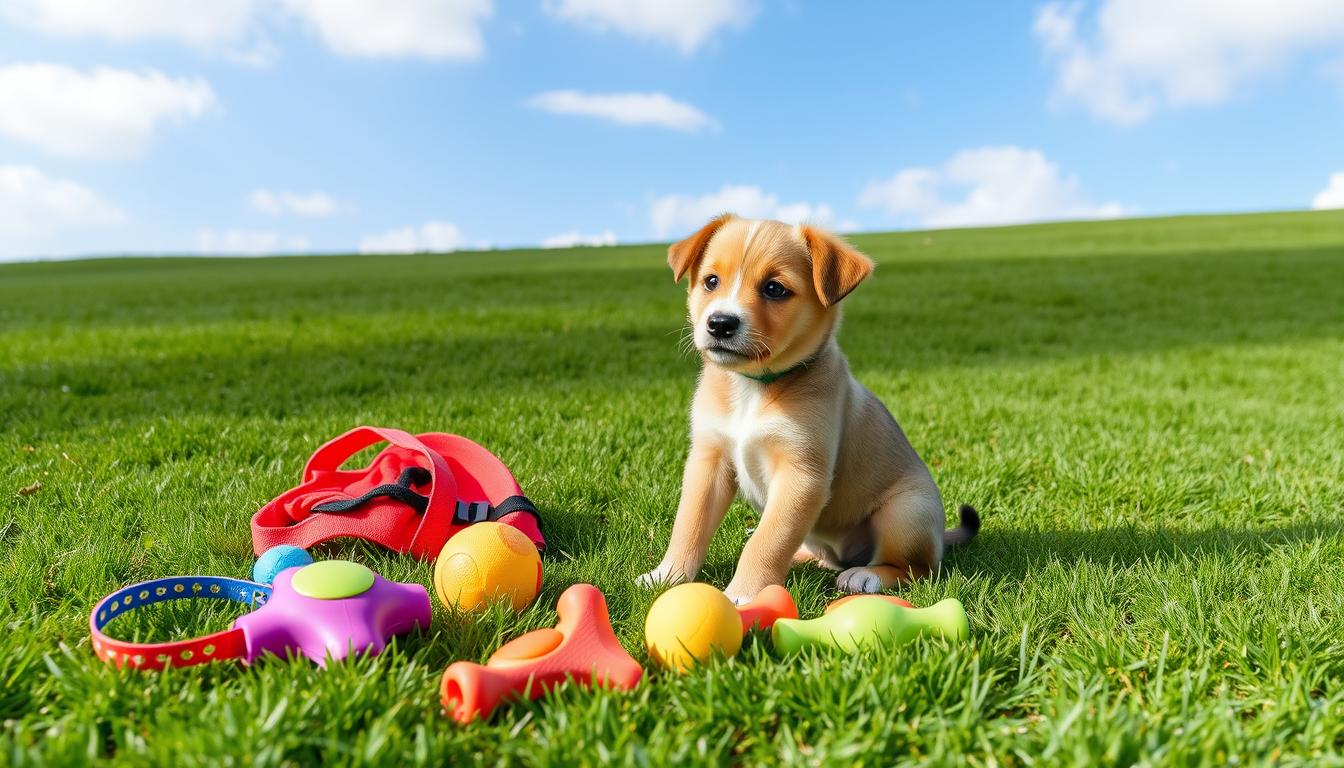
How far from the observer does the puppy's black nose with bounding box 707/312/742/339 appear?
293 centimetres

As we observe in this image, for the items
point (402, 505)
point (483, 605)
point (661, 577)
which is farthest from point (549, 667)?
point (402, 505)

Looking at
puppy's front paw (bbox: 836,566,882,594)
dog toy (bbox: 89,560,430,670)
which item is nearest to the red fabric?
dog toy (bbox: 89,560,430,670)

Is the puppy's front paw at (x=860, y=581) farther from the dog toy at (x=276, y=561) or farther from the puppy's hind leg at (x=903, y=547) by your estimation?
the dog toy at (x=276, y=561)

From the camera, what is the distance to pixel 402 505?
3.44m

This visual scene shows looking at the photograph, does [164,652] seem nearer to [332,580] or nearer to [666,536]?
[332,580]

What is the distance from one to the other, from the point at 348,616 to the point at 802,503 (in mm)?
1542

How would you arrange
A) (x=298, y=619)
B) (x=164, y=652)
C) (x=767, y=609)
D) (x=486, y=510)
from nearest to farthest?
(x=164, y=652) → (x=298, y=619) → (x=767, y=609) → (x=486, y=510)

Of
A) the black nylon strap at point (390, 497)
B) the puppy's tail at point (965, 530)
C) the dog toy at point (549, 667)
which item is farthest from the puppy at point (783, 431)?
the black nylon strap at point (390, 497)

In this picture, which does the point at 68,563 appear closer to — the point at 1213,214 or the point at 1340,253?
the point at 1340,253

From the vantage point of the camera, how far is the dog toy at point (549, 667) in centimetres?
204

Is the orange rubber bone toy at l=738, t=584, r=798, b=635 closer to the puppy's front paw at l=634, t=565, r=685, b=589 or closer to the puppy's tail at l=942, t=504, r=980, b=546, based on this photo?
the puppy's front paw at l=634, t=565, r=685, b=589

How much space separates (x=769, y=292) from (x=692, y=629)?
4.34 ft

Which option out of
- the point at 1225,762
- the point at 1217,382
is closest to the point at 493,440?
the point at 1225,762

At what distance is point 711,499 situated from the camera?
3.23 m
